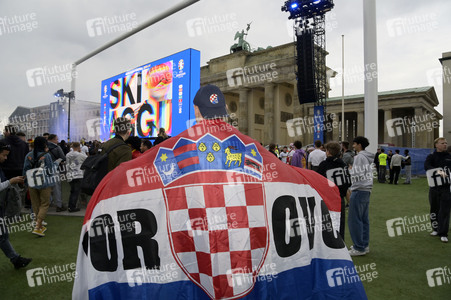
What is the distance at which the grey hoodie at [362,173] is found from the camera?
16.7ft

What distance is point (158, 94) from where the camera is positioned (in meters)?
11.9

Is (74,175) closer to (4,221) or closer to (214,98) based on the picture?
(4,221)

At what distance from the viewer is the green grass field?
3699 mm

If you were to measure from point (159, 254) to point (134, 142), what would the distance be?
3142 millimetres

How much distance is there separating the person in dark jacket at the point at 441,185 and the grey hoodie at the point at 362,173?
5.98 feet

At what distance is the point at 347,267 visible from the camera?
2.54 meters

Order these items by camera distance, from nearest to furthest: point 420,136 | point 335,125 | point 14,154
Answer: point 14,154
point 420,136
point 335,125

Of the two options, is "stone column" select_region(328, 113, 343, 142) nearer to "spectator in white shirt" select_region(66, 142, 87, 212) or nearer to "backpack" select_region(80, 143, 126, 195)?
"spectator in white shirt" select_region(66, 142, 87, 212)

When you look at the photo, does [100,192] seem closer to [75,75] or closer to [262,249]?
[262,249]

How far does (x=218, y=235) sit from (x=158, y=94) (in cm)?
1052

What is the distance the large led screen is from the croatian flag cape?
24.6 feet

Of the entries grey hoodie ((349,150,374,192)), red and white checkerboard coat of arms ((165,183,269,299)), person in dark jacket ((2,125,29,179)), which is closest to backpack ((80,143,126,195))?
red and white checkerboard coat of arms ((165,183,269,299))

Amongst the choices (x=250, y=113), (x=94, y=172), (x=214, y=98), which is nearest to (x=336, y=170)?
(x=214, y=98)

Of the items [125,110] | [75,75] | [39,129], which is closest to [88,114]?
[39,129]
